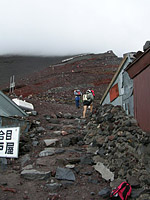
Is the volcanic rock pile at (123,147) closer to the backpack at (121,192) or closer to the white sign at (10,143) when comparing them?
the backpack at (121,192)

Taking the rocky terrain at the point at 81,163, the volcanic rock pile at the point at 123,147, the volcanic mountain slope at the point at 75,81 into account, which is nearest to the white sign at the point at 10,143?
the rocky terrain at the point at 81,163

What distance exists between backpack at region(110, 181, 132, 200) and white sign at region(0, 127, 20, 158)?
9.20 feet

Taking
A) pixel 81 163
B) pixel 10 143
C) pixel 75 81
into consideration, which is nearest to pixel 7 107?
pixel 10 143

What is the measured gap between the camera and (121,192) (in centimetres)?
393

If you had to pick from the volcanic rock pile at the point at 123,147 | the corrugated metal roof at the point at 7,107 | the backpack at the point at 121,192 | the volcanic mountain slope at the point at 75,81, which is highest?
the volcanic mountain slope at the point at 75,81

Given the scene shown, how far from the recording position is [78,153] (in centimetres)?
596

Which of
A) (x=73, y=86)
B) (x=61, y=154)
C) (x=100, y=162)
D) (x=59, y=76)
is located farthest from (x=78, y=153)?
(x=59, y=76)

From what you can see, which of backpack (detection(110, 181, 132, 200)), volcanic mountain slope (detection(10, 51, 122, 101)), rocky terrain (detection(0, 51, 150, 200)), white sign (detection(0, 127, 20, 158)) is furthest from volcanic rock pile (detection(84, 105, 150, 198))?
volcanic mountain slope (detection(10, 51, 122, 101))

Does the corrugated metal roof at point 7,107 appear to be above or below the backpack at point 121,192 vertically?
above

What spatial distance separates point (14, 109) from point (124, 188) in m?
6.42

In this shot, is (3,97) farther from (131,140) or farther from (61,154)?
(131,140)

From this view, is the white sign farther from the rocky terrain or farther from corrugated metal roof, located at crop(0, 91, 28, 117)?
corrugated metal roof, located at crop(0, 91, 28, 117)

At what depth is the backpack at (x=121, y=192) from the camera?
12.7 ft

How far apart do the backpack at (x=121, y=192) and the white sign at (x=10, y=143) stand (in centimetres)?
280
